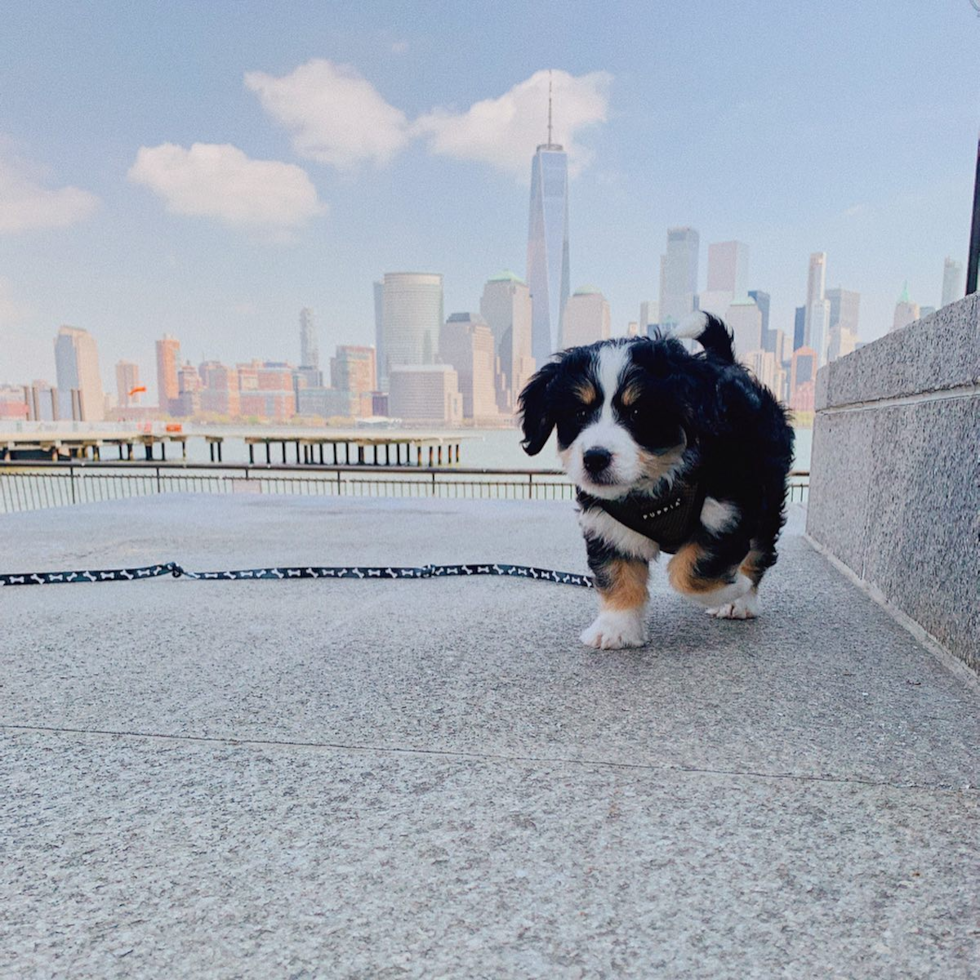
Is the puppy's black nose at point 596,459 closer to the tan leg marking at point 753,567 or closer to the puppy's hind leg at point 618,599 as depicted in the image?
the puppy's hind leg at point 618,599

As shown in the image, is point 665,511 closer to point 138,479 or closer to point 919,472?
point 919,472

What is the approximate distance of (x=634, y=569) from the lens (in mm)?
2758

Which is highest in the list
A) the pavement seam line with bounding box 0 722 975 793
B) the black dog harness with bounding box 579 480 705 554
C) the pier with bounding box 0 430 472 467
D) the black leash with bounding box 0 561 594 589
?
the black dog harness with bounding box 579 480 705 554

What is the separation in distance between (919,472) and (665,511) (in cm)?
115

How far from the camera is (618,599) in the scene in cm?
275

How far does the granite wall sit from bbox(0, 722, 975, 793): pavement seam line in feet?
3.13

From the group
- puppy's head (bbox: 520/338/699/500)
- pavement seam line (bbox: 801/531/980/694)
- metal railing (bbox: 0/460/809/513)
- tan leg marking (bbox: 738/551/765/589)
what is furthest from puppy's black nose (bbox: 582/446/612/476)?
metal railing (bbox: 0/460/809/513)

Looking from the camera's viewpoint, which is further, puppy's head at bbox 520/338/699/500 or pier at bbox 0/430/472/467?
pier at bbox 0/430/472/467

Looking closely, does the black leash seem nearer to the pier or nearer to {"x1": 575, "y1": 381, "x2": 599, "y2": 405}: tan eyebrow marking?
{"x1": 575, "y1": 381, "x2": 599, "y2": 405}: tan eyebrow marking

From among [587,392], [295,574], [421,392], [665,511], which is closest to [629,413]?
[587,392]

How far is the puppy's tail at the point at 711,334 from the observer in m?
3.08

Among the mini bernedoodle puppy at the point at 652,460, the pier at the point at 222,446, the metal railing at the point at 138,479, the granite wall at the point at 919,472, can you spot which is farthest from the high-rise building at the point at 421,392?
the mini bernedoodle puppy at the point at 652,460

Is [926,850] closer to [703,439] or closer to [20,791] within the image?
[703,439]

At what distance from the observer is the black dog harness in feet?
8.59
